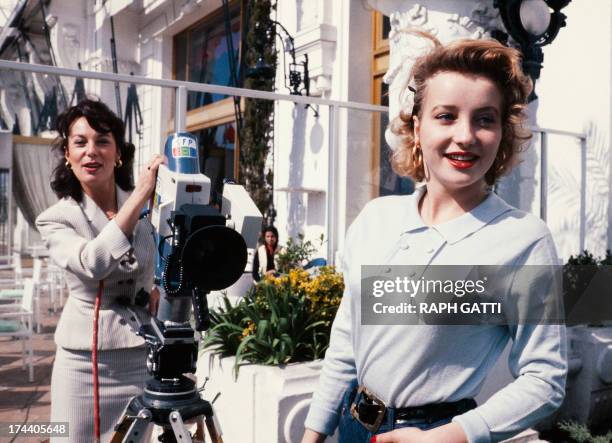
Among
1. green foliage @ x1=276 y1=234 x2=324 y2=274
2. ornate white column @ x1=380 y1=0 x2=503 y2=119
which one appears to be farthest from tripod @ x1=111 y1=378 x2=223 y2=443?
green foliage @ x1=276 y1=234 x2=324 y2=274

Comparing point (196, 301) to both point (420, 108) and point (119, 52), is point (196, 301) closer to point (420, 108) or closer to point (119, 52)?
point (420, 108)

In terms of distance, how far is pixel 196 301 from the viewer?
1.49 meters

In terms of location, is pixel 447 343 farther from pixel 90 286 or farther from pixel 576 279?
pixel 576 279

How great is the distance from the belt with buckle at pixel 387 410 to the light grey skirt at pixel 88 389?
0.95 metres

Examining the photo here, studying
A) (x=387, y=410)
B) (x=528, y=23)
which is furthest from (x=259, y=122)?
(x=387, y=410)

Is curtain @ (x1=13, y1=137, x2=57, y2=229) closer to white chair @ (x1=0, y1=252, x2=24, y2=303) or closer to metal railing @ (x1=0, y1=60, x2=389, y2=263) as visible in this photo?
metal railing @ (x1=0, y1=60, x2=389, y2=263)

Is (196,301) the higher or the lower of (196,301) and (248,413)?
the higher

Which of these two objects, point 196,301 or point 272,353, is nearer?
point 196,301

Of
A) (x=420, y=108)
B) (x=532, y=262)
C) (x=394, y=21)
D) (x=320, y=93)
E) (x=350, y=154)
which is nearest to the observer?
(x=532, y=262)

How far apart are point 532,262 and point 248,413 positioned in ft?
6.56

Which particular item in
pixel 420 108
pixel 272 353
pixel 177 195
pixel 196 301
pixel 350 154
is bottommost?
pixel 272 353

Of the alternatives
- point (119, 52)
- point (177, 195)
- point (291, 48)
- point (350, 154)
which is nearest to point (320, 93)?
point (291, 48)

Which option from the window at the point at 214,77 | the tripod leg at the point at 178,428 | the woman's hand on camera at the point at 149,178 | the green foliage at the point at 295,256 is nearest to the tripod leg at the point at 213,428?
the tripod leg at the point at 178,428

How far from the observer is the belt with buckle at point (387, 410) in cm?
127
